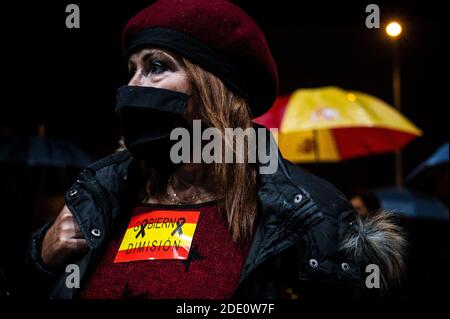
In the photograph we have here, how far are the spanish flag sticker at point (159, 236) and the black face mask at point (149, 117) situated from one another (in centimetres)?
24

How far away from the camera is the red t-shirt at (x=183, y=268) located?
78.0 inches

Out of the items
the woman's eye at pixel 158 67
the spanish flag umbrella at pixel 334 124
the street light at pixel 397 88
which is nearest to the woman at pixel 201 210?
the woman's eye at pixel 158 67

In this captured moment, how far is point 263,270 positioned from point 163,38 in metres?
0.89

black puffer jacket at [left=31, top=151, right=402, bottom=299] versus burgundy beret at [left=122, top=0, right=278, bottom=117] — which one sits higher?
burgundy beret at [left=122, top=0, right=278, bottom=117]

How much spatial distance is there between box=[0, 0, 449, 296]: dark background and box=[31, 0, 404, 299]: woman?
346 cm

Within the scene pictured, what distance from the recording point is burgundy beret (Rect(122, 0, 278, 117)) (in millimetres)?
2145

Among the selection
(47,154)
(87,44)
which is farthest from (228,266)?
(87,44)

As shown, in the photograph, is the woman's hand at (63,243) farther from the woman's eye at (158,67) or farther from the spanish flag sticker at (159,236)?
the woman's eye at (158,67)

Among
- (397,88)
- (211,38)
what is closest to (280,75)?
(397,88)

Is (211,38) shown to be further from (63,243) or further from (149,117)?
(63,243)

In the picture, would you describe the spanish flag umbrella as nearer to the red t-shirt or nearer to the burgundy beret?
the burgundy beret

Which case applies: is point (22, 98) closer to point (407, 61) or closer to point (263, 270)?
point (407, 61)

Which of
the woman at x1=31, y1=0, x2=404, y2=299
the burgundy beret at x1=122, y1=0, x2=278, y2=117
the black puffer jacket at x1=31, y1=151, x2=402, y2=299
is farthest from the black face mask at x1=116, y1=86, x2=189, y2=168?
the black puffer jacket at x1=31, y1=151, x2=402, y2=299

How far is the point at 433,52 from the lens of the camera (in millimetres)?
7238
